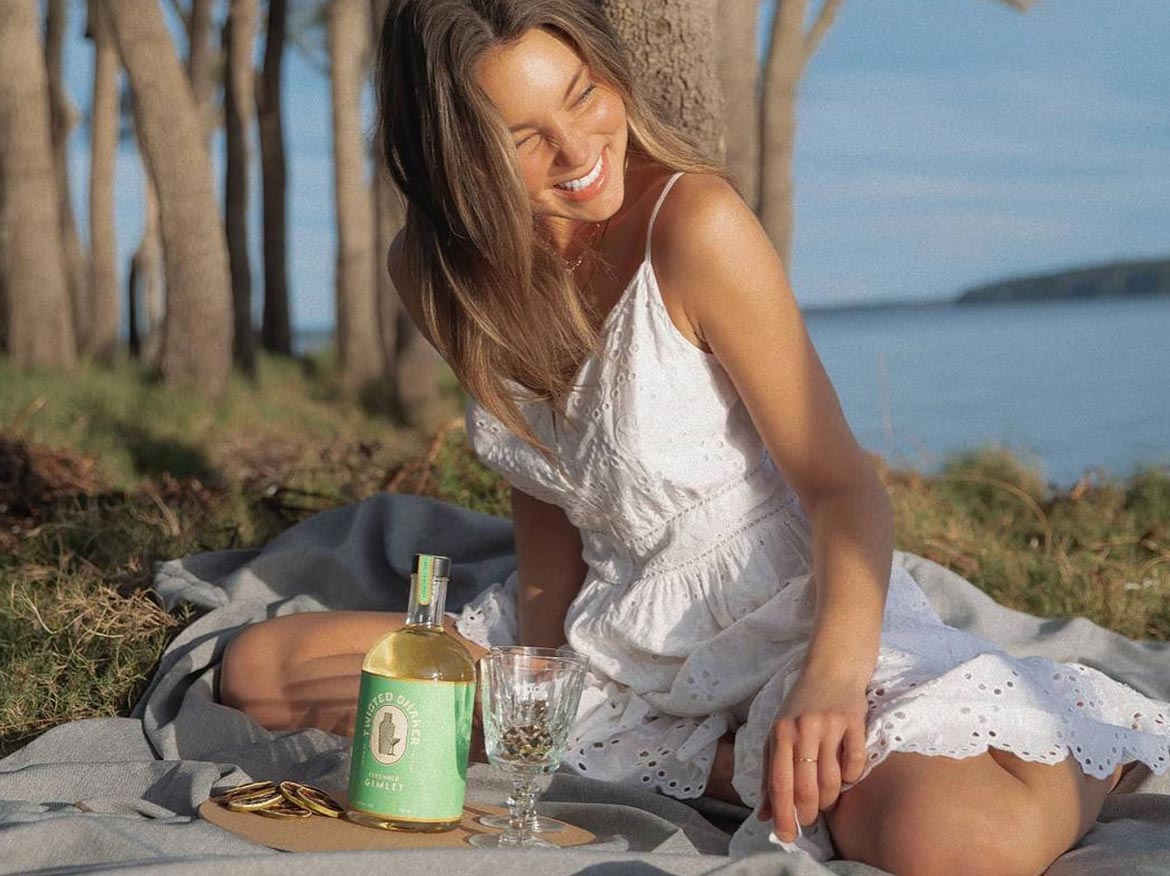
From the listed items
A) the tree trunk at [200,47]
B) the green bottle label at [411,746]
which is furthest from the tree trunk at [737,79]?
the tree trunk at [200,47]

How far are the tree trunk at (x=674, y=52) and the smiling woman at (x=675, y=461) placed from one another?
1.53m

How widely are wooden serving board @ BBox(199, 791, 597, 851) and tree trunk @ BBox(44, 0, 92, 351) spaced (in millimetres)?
11628

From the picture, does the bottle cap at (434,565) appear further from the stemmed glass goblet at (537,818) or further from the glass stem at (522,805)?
the glass stem at (522,805)

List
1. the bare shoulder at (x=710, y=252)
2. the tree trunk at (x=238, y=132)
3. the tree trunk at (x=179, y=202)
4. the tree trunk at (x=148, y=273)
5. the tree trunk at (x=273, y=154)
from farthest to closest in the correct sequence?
the tree trunk at (x=148, y=273), the tree trunk at (x=273, y=154), the tree trunk at (x=238, y=132), the tree trunk at (x=179, y=202), the bare shoulder at (x=710, y=252)

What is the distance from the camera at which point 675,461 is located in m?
2.49

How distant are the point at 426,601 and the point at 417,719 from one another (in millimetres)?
152

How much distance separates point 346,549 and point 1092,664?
1.85 metres

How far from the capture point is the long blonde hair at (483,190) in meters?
2.38

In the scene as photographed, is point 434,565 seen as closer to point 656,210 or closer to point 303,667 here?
point 656,210

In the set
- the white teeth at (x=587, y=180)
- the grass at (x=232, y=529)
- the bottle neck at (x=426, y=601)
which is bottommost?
the grass at (x=232, y=529)

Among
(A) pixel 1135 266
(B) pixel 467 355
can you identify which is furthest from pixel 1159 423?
(A) pixel 1135 266

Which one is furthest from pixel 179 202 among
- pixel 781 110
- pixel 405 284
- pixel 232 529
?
pixel 405 284

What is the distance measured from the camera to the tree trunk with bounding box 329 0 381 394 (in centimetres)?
1034

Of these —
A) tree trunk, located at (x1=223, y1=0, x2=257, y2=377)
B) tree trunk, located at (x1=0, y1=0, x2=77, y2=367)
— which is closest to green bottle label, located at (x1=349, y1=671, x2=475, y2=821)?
tree trunk, located at (x1=0, y1=0, x2=77, y2=367)
